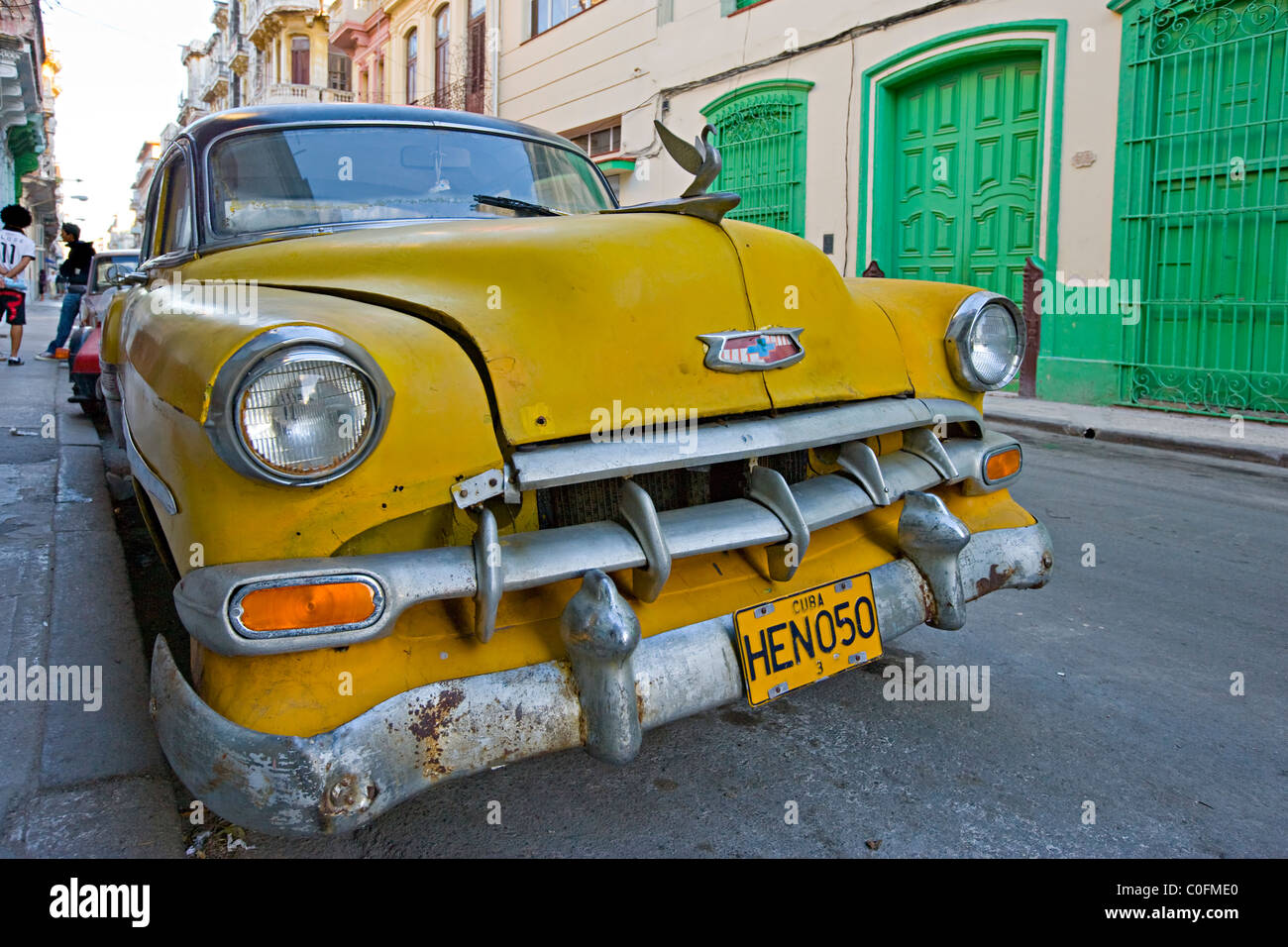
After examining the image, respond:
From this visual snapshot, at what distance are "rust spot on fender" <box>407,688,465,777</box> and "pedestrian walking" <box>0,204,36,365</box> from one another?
9.79m

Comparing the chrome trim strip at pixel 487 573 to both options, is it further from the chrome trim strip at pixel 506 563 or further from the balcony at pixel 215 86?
the balcony at pixel 215 86

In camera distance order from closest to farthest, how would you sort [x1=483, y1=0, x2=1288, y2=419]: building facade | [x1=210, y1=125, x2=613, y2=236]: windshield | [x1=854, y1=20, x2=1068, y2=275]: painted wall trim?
[x1=210, y1=125, x2=613, y2=236]: windshield
[x1=483, y1=0, x2=1288, y2=419]: building facade
[x1=854, y1=20, x2=1068, y2=275]: painted wall trim

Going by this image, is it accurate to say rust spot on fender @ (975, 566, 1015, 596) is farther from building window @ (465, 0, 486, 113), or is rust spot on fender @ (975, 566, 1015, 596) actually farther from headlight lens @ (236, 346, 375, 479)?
building window @ (465, 0, 486, 113)

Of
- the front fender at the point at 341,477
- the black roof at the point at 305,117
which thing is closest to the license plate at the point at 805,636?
the front fender at the point at 341,477

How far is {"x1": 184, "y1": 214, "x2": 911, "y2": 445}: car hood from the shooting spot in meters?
2.00

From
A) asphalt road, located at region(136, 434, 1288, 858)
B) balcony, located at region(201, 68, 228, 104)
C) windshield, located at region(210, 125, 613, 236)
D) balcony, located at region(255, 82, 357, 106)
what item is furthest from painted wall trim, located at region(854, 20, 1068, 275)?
balcony, located at region(201, 68, 228, 104)

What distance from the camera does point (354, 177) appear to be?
300 centimetres

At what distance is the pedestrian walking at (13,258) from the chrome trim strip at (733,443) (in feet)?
31.8

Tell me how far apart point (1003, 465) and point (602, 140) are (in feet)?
48.9

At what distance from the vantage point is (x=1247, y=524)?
4.92 m

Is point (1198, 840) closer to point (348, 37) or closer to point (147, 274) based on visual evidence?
point (147, 274)

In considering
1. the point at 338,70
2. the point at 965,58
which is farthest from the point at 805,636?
the point at 338,70
